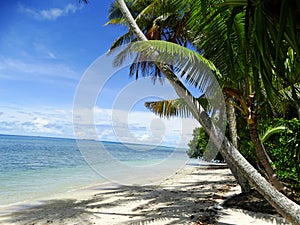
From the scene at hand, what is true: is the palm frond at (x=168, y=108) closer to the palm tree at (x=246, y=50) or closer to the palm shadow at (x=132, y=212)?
the palm shadow at (x=132, y=212)

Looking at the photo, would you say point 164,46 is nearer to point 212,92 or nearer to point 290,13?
point 212,92

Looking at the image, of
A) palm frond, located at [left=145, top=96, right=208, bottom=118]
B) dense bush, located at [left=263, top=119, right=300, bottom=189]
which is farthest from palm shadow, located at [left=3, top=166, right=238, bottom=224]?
palm frond, located at [left=145, top=96, right=208, bottom=118]

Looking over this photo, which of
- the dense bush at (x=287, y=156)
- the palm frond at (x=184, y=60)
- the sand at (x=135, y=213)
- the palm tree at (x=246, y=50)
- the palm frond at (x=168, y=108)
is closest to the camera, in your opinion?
the palm tree at (x=246, y=50)

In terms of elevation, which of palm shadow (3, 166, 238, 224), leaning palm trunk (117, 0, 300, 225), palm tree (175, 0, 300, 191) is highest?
palm tree (175, 0, 300, 191)

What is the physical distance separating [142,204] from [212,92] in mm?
4504

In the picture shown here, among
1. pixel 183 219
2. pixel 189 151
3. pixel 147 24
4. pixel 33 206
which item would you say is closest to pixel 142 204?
pixel 183 219

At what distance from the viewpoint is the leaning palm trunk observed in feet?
11.7

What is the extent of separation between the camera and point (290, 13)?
1.22 meters

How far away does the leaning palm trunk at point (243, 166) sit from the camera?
11.7 feet

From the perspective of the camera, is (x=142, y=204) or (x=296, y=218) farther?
(x=142, y=204)

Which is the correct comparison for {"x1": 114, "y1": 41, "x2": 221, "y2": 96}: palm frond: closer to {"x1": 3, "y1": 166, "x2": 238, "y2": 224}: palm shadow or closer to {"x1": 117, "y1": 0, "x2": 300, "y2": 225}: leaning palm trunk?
{"x1": 117, "y1": 0, "x2": 300, "y2": 225}: leaning palm trunk

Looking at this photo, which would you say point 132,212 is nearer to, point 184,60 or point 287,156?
point 287,156

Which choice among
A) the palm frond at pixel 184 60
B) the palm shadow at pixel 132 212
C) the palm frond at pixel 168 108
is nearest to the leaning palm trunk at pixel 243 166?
the palm frond at pixel 184 60

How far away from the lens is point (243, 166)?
3869mm
